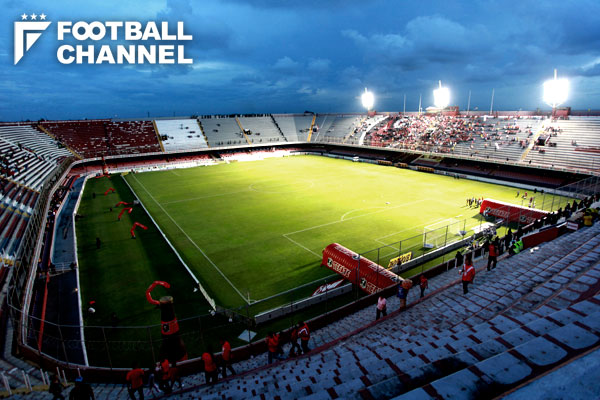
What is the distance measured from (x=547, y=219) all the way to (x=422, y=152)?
3831 centimetres

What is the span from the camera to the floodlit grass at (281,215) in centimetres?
2077

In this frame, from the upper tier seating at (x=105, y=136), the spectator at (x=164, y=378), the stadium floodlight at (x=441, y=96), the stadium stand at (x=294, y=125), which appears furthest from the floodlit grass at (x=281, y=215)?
the stadium stand at (x=294, y=125)

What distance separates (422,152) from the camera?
189 ft

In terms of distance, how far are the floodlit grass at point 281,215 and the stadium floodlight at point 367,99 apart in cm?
3171

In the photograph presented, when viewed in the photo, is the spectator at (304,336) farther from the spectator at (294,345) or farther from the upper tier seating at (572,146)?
the upper tier seating at (572,146)

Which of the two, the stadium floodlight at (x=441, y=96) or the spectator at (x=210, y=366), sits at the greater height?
the stadium floodlight at (x=441, y=96)

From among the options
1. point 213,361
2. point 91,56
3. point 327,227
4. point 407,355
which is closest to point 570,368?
point 407,355

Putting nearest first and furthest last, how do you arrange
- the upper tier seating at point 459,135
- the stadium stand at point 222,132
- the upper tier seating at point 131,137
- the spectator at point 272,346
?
the spectator at point 272,346 < the upper tier seating at point 459,135 < the upper tier seating at point 131,137 < the stadium stand at point 222,132

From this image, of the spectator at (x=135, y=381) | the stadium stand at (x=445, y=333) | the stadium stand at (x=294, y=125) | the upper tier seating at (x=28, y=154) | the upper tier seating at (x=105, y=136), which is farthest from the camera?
the stadium stand at (x=294, y=125)

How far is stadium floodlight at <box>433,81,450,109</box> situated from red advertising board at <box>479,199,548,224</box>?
47.6m

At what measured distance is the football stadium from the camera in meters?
6.82

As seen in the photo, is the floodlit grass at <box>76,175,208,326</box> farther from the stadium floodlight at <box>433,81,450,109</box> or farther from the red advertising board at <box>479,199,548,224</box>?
the stadium floodlight at <box>433,81,450,109</box>

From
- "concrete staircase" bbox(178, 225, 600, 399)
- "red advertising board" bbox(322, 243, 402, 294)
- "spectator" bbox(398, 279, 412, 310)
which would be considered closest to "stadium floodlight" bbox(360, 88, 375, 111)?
"red advertising board" bbox(322, 243, 402, 294)

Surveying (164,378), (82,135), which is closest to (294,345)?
(164,378)
